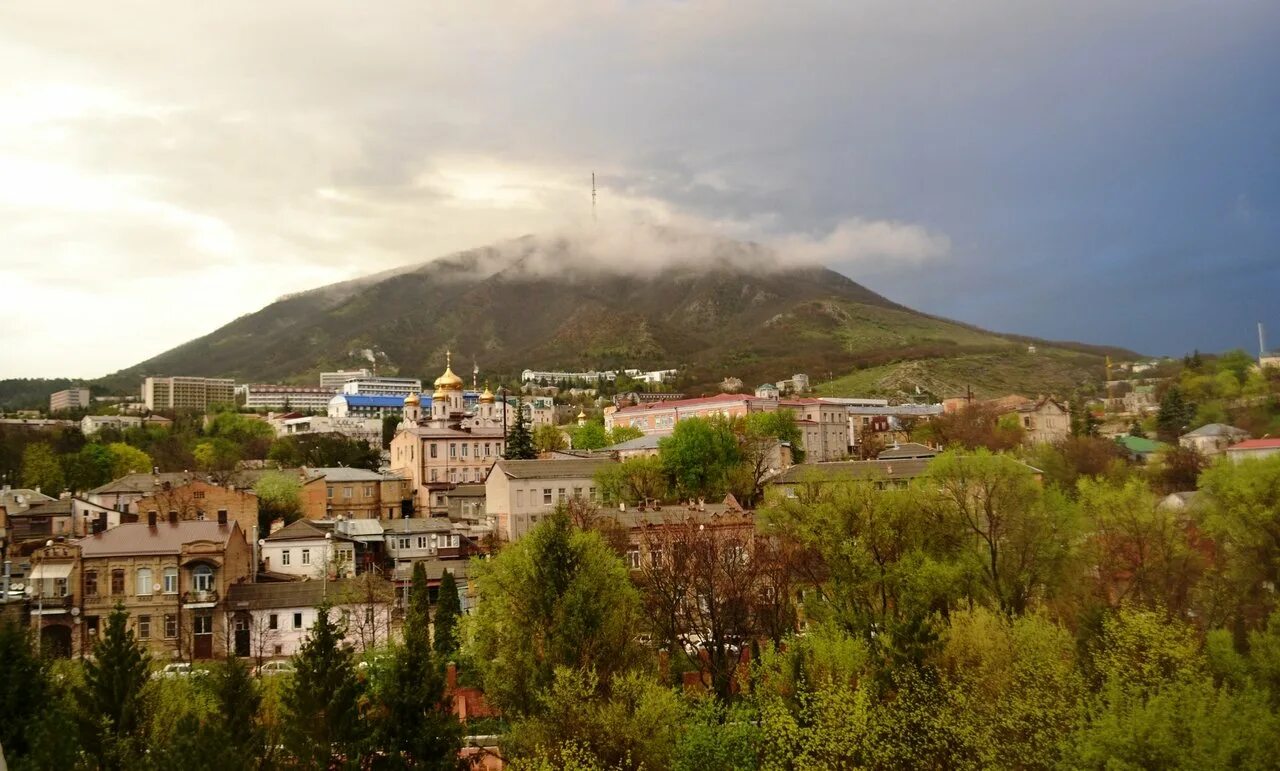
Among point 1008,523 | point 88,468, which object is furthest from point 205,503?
point 88,468

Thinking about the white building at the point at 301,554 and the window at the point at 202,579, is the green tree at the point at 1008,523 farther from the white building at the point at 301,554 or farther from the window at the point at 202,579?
the window at the point at 202,579

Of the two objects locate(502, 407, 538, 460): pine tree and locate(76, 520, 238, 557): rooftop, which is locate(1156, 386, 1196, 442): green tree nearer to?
locate(502, 407, 538, 460): pine tree

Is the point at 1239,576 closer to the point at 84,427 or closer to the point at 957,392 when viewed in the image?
the point at 957,392

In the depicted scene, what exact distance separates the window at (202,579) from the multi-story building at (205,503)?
875 cm

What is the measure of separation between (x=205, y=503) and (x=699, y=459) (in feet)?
99.0

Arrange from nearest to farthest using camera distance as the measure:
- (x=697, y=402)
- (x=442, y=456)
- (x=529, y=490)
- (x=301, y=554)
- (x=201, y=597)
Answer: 1. (x=201, y=597)
2. (x=301, y=554)
3. (x=529, y=490)
4. (x=442, y=456)
5. (x=697, y=402)

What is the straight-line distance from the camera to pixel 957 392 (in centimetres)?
17175

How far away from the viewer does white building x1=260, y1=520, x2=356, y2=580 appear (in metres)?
51.9

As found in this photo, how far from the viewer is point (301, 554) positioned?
52531 mm

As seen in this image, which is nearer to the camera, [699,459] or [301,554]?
[301,554]

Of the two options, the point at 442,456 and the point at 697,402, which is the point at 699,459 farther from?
the point at 697,402

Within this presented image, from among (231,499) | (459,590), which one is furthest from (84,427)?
(459,590)

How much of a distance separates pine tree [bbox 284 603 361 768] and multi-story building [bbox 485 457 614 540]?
3711cm

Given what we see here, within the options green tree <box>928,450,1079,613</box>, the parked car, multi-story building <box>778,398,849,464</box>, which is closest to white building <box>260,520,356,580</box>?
the parked car
